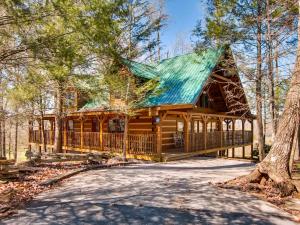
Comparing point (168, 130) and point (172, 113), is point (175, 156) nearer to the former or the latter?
point (172, 113)

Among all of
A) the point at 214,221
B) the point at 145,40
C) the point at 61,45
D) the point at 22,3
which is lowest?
the point at 214,221

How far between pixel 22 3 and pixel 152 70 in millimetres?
13956

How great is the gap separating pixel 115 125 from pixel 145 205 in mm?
14795

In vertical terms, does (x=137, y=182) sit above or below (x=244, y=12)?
below

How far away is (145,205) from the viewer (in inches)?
263

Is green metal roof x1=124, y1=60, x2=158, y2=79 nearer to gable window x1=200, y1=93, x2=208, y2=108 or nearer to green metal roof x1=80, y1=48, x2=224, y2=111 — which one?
green metal roof x1=80, y1=48, x2=224, y2=111

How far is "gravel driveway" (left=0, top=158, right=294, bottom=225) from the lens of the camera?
19.0 ft

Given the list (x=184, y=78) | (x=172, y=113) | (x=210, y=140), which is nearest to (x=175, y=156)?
(x=172, y=113)

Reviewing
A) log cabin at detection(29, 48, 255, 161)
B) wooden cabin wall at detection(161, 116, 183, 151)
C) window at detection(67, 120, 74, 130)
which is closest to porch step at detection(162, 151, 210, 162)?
log cabin at detection(29, 48, 255, 161)

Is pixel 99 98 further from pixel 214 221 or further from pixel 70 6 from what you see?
pixel 214 221

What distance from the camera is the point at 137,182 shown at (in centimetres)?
941

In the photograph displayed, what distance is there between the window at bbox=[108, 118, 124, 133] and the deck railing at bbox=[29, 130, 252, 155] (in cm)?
187

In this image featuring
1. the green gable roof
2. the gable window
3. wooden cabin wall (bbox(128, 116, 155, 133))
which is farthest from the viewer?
the gable window

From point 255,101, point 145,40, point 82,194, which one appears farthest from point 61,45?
point 255,101
